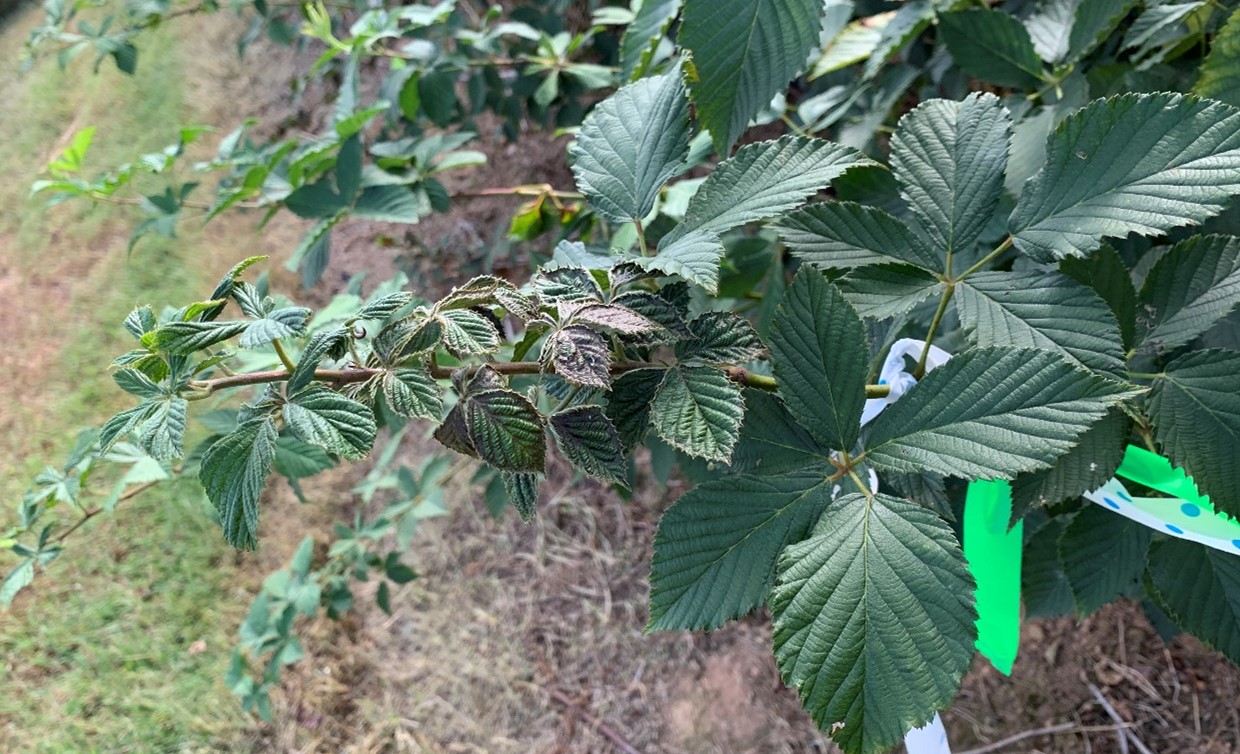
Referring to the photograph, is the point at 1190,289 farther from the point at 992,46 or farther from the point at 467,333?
the point at 467,333

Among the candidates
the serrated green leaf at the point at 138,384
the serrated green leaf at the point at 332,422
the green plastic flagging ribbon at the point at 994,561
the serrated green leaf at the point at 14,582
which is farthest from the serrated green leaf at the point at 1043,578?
the serrated green leaf at the point at 14,582

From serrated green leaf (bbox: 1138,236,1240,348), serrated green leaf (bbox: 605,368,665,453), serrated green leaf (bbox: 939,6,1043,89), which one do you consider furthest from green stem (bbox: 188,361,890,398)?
serrated green leaf (bbox: 939,6,1043,89)

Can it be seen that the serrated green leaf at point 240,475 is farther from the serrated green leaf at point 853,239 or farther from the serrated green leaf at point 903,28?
the serrated green leaf at point 903,28

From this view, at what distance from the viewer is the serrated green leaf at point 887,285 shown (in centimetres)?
61

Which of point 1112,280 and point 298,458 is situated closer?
point 1112,280

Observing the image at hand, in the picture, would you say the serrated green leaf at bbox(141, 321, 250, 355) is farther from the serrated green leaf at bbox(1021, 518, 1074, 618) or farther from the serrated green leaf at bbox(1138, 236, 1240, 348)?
the serrated green leaf at bbox(1021, 518, 1074, 618)

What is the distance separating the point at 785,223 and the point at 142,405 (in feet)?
1.62

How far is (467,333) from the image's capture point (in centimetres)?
49

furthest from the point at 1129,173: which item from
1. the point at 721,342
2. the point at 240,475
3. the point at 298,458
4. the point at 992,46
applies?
the point at 298,458

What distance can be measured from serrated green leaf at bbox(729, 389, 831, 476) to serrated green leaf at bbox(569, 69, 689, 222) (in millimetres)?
177

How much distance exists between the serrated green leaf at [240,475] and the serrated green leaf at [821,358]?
35cm

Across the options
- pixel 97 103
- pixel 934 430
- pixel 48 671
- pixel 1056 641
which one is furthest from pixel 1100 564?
pixel 97 103

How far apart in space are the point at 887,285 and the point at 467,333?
333mm

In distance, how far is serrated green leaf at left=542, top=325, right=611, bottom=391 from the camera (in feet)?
1.53
